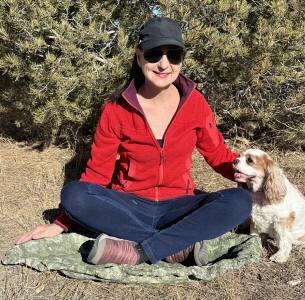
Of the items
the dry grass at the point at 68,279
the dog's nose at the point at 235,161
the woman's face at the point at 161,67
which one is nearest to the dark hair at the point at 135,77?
the woman's face at the point at 161,67

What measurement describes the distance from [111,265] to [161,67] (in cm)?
145

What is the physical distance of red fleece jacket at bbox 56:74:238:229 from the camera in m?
2.92

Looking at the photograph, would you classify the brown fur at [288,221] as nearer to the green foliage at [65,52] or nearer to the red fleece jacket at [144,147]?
the red fleece jacket at [144,147]

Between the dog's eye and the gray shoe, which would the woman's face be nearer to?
the dog's eye

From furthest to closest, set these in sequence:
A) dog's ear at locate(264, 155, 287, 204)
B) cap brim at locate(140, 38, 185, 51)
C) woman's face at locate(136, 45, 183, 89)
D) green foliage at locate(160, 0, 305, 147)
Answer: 1. green foliage at locate(160, 0, 305, 147)
2. dog's ear at locate(264, 155, 287, 204)
3. woman's face at locate(136, 45, 183, 89)
4. cap brim at locate(140, 38, 185, 51)

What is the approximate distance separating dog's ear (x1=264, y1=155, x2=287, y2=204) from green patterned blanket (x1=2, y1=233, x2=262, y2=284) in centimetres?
37

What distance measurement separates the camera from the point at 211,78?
4547 millimetres

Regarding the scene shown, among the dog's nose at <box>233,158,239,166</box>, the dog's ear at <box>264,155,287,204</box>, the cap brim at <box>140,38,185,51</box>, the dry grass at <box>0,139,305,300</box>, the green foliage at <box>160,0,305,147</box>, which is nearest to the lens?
the dry grass at <box>0,139,305,300</box>

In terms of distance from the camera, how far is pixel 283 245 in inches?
116

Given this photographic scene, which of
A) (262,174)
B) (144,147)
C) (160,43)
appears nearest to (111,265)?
(144,147)

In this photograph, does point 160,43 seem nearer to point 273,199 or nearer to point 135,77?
point 135,77

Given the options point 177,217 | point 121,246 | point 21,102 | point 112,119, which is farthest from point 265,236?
point 21,102

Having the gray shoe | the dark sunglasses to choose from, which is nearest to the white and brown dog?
the dark sunglasses

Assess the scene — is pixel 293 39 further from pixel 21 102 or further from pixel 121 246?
pixel 21 102
